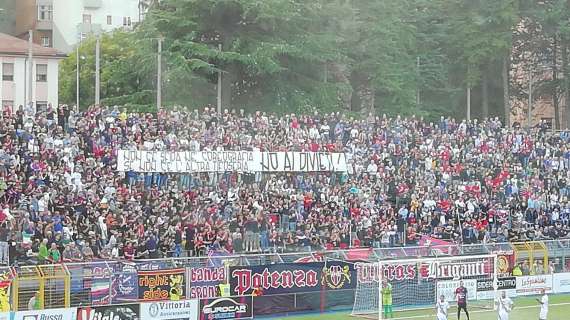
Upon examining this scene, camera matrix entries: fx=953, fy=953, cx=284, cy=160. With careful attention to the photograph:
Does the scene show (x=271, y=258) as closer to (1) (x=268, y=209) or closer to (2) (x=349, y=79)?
(1) (x=268, y=209)

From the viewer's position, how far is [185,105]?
187 feet

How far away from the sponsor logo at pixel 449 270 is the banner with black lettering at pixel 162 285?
9.86m

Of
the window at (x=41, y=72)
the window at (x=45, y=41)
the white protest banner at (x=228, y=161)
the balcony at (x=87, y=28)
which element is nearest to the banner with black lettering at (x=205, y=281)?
the white protest banner at (x=228, y=161)

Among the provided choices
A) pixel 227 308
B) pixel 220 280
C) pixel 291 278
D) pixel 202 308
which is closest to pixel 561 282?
pixel 291 278

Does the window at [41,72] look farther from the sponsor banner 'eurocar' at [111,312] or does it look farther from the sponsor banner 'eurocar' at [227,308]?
the sponsor banner 'eurocar' at [111,312]

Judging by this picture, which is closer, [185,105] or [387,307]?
[387,307]

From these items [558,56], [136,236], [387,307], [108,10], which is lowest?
[387,307]

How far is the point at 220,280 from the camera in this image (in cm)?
3284

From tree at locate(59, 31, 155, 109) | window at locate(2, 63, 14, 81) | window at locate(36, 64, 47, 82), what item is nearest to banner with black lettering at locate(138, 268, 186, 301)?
tree at locate(59, 31, 155, 109)

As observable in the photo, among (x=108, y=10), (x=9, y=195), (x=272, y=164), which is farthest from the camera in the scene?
(x=108, y=10)

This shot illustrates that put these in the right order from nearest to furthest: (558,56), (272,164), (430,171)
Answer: (272,164)
(430,171)
(558,56)

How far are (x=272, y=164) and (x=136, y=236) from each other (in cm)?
956

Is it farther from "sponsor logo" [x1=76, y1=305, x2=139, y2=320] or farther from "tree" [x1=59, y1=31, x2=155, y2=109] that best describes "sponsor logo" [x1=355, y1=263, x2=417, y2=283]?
"tree" [x1=59, y1=31, x2=155, y2=109]

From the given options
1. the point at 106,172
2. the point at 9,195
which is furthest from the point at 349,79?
the point at 9,195
